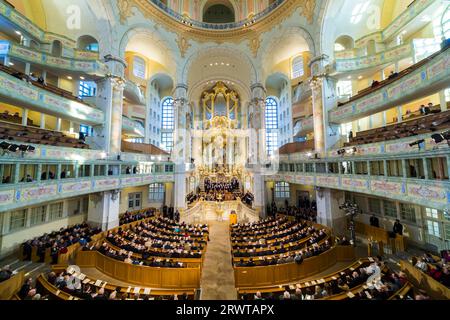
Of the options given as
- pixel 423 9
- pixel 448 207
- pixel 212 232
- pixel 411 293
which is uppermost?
pixel 423 9

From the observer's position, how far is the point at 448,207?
5.36 meters

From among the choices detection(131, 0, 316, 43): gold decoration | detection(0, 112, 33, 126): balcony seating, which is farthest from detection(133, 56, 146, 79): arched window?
detection(0, 112, 33, 126): balcony seating

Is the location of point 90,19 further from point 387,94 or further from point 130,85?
point 387,94

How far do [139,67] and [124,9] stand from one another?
6542 millimetres

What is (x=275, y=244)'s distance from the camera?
9305 millimetres

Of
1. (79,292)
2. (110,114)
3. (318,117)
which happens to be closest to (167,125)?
(110,114)

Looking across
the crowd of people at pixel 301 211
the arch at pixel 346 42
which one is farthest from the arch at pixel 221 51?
the crowd of people at pixel 301 211

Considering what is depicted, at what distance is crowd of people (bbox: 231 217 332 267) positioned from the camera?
25.3 feet

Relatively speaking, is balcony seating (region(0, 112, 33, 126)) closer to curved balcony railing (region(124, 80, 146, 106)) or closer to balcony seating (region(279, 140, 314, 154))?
curved balcony railing (region(124, 80, 146, 106))

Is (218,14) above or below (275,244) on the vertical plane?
above

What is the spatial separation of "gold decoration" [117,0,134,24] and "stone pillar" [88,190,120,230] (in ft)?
43.3

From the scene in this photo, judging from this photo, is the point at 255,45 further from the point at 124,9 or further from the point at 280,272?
the point at 280,272
